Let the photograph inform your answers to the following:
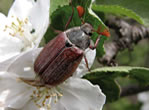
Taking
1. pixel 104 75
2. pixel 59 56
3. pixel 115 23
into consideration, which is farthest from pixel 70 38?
pixel 115 23

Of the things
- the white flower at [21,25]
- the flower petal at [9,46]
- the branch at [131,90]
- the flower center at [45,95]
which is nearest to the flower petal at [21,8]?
the white flower at [21,25]

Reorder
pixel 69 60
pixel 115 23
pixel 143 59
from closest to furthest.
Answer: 1. pixel 69 60
2. pixel 115 23
3. pixel 143 59

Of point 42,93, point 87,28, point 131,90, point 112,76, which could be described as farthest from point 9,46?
point 131,90

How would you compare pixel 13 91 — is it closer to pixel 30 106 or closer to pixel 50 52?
pixel 30 106

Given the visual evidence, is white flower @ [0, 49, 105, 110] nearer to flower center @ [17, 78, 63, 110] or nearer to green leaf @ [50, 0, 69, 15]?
flower center @ [17, 78, 63, 110]

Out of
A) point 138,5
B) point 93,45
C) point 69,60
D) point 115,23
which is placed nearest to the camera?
point 69,60

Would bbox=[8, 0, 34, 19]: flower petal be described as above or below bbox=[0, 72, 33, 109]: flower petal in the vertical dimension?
above

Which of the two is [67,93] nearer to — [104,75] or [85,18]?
[104,75]

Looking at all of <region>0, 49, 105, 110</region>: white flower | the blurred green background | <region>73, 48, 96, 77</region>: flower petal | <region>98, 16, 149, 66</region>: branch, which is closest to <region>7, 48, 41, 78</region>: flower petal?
<region>0, 49, 105, 110</region>: white flower
